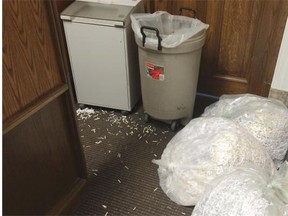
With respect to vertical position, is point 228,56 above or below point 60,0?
below

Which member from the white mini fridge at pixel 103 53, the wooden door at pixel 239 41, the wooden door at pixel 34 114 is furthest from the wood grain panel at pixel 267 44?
the wooden door at pixel 34 114

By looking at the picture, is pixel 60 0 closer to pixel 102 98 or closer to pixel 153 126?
pixel 102 98

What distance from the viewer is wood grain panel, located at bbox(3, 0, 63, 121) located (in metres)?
0.94

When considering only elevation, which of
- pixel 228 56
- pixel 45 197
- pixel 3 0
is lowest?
pixel 45 197

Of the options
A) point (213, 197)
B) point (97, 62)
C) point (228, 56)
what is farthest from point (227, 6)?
point (213, 197)

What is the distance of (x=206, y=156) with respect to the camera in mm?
1400

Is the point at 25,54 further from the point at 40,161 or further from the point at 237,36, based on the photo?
the point at 237,36

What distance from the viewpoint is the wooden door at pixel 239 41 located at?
1.84 meters

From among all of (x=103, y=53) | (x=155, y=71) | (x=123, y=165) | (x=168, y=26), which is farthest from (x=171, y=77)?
(x=123, y=165)

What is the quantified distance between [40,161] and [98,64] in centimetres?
91

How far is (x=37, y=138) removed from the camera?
3.80 ft

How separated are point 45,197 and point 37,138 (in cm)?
29

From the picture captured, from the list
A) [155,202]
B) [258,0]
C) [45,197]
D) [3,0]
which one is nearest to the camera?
[3,0]

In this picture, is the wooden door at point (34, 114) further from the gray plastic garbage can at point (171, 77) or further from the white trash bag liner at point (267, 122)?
the white trash bag liner at point (267, 122)
